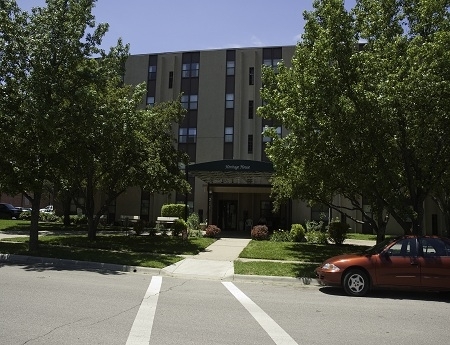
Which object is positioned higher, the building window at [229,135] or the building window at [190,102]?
the building window at [190,102]

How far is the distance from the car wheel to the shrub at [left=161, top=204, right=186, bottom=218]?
2542 centimetres

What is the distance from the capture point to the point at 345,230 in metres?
22.5

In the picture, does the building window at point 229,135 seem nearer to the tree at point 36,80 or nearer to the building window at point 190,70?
the building window at point 190,70

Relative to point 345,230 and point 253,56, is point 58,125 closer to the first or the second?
point 345,230

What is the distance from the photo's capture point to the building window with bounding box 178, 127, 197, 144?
129ft

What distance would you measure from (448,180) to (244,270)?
771 centimetres

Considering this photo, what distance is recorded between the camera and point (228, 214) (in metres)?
35.5

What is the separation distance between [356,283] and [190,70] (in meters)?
33.3

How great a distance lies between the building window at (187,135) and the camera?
3928 cm

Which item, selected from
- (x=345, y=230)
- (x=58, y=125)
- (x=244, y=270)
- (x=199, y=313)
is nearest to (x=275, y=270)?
(x=244, y=270)

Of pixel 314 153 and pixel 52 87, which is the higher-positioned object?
pixel 52 87

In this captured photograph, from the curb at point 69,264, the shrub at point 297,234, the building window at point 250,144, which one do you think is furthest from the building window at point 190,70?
the curb at point 69,264

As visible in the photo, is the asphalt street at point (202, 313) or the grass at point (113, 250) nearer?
the asphalt street at point (202, 313)

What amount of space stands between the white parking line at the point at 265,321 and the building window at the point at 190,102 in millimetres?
30769
